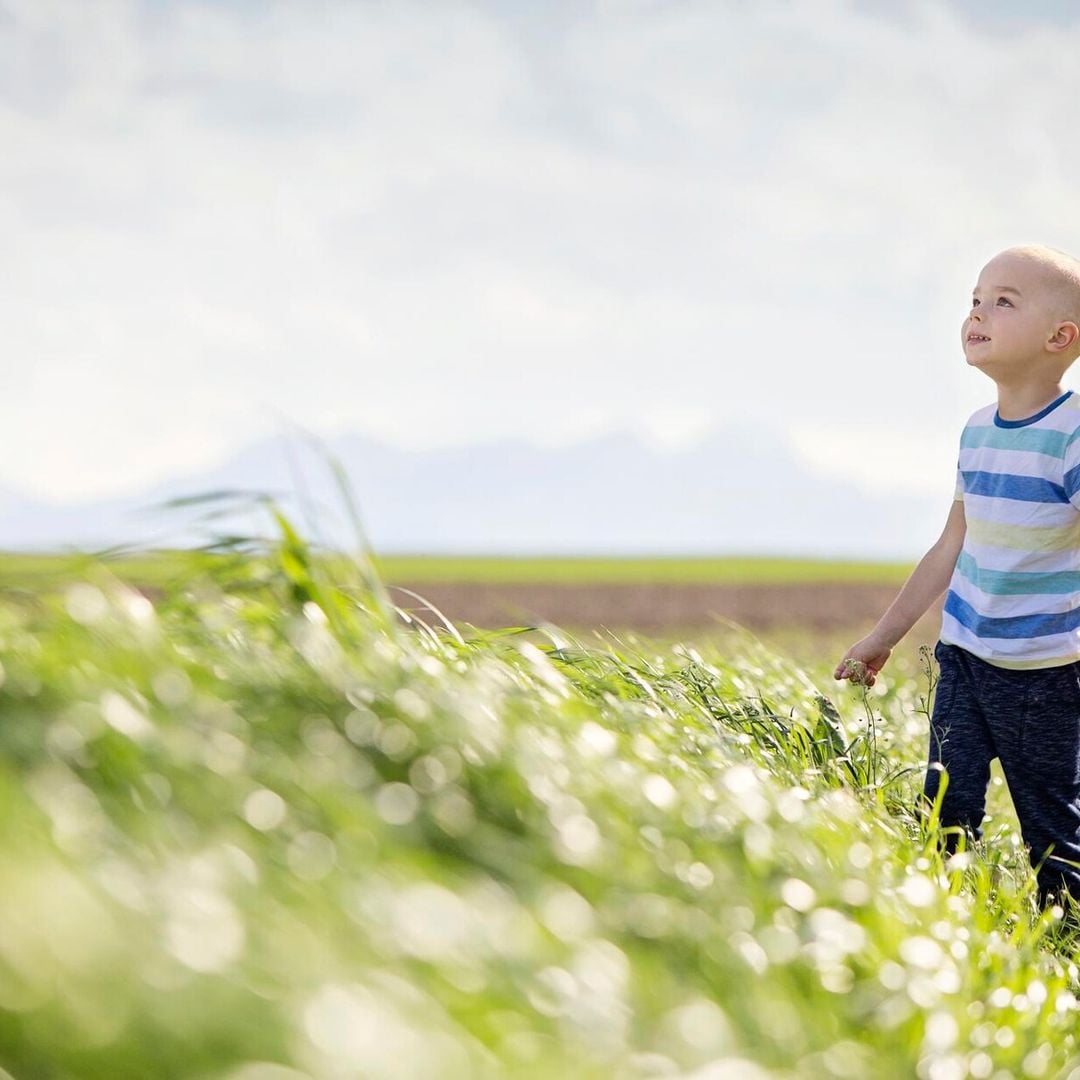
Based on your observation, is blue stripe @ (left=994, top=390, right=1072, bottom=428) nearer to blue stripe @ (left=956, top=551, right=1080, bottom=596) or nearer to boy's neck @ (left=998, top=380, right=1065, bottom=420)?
boy's neck @ (left=998, top=380, right=1065, bottom=420)

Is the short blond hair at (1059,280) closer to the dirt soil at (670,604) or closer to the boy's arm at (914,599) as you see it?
the boy's arm at (914,599)

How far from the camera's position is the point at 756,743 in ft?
10.6

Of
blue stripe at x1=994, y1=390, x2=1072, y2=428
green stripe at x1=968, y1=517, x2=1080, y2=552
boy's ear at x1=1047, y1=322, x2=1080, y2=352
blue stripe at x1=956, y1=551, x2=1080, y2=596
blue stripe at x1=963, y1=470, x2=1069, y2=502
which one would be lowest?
blue stripe at x1=956, y1=551, x2=1080, y2=596

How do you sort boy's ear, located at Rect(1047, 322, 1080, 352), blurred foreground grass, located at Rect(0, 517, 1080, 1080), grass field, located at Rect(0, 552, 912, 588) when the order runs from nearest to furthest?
blurred foreground grass, located at Rect(0, 517, 1080, 1080) → boy's ear, located at Rect(1047, 322, 1080, 352) → grass field, located at Rect(0, 552, 912, 588)

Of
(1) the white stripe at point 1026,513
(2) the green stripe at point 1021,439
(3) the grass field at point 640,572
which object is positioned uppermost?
(2) the green stripe at point 1021,439

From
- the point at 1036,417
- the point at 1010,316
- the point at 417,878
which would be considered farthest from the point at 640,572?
the point at 417,878

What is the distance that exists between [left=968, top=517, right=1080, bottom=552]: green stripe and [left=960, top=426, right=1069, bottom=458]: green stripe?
0.24m

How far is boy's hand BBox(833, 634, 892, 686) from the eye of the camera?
4164 mm

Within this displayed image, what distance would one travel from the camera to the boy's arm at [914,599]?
4.23 metres

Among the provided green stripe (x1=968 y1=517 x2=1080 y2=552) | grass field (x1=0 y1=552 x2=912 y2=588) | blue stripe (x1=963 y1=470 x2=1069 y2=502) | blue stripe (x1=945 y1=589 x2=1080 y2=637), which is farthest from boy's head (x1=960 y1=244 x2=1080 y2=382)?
grass field (x1=0 y1=552 x2=912 y2=588)

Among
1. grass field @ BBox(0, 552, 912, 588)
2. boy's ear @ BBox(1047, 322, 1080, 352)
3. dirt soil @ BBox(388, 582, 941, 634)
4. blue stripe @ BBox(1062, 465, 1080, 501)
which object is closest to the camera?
blue stripe @ BBox(1062, 465, 1080, 501)

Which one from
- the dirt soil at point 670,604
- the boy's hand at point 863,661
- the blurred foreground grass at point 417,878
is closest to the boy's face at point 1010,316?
the boy's hand at point 863,661

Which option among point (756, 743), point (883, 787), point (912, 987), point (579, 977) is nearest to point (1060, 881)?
point (883, 787)

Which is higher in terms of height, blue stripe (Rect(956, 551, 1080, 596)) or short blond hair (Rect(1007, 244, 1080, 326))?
short blond hair (Rect(1007, 244, 1080, 326))
